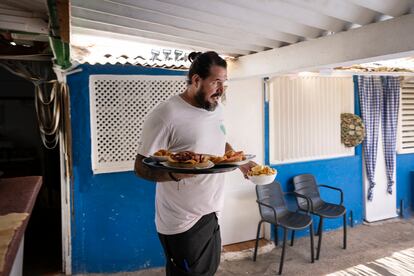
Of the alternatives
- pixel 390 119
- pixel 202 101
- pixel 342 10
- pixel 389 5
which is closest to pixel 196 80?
pixel 202 101

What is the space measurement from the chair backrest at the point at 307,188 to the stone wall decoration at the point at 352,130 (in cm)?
85

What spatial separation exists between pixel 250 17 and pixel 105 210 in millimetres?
2369

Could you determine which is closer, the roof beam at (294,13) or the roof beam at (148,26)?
the roof beam at (294,13)

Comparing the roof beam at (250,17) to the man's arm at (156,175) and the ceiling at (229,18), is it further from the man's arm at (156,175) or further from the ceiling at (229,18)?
the man's arm at (156,175)

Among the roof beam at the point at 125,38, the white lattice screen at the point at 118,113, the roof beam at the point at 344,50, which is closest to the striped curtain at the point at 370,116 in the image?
the roof beam at the point at 344,50

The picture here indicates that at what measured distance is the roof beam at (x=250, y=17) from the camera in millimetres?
1849

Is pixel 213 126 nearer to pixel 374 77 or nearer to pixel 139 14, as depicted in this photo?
pixel 139 14

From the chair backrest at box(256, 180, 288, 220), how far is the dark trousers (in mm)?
2105

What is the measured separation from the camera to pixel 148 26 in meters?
2.28

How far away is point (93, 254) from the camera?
3.29 m

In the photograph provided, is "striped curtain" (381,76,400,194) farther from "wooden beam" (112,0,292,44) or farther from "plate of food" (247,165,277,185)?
"plate of food" (247,165,277,185)

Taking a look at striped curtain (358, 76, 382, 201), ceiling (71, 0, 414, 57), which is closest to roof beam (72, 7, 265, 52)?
ceiling (71, 0, 414, 57)

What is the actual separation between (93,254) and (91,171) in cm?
85

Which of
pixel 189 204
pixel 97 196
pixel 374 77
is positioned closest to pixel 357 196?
pixel 374 77
